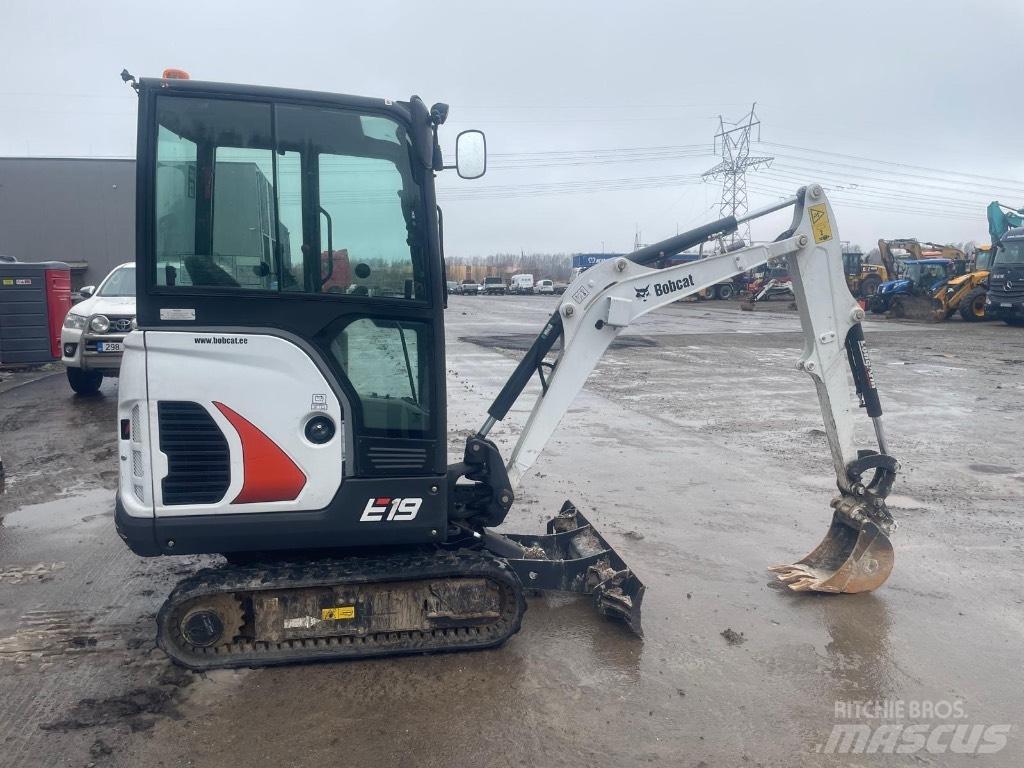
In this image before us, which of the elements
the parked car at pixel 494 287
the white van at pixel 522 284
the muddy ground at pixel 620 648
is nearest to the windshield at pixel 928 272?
the muddy ground at pixel 620 648

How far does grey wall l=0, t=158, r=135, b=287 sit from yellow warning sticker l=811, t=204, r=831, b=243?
779 inches

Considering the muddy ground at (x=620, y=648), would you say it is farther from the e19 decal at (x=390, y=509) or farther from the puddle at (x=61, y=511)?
the e19 decal at (x=390, y=509)

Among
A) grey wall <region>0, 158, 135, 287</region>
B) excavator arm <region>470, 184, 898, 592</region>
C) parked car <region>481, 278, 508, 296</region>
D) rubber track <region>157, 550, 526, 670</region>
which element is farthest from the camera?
parked car <region>481, 278, 508, 296</region>

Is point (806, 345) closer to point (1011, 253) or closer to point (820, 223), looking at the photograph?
point (820, 223)

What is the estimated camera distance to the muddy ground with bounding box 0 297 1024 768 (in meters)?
3.49

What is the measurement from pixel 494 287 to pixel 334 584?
232 feet

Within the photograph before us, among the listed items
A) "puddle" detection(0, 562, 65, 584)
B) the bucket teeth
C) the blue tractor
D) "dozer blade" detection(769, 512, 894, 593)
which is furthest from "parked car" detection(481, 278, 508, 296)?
"dozer blade" detection(769, 512, 894, 593)

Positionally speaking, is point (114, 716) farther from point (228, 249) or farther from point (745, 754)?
point (745, 754)

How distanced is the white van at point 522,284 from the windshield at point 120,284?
59.9 meters

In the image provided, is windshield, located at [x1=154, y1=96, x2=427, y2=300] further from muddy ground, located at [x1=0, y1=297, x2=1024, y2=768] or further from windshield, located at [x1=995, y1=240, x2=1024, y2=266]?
windshield, located at [x1=995, y1=240, x2=1024, y2=266]

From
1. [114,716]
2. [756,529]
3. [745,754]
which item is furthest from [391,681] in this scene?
[756,529]

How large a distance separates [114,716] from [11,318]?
45.2ft

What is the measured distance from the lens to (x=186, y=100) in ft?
12.2

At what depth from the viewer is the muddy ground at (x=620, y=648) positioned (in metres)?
3.49
